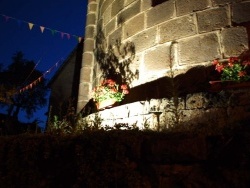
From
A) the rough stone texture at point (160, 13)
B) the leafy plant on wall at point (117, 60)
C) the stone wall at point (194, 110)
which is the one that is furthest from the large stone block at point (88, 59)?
→ the stone wall at point (194, 110)

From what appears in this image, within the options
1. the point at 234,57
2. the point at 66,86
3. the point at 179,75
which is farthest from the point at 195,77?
the point at 66,86

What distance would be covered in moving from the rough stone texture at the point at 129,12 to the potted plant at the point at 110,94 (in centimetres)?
170

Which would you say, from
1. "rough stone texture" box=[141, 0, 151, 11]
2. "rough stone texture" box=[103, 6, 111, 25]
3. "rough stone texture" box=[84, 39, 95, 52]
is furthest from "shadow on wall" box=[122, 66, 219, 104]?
"rough stone texture" box=[84, 39, 95, 52]

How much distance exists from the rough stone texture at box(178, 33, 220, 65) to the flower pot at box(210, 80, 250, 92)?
0.64 metres

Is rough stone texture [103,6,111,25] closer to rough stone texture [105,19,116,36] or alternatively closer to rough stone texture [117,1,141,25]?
→ rough stone texture [105,19,116,36]

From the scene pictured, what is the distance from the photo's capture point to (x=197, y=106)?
4375 mm

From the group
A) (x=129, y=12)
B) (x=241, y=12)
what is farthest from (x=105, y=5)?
(x=241, y=12)

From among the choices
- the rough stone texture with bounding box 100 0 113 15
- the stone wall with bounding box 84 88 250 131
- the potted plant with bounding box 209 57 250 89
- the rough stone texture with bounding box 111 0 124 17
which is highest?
the rough stone texture with bounding box 100 0 113 15

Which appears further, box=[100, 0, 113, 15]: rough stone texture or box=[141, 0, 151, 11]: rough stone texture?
box=[100, 0, 113, 15]: rough stone texture

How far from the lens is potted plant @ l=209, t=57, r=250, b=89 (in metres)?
4.36

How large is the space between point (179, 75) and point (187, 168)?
3093 mm

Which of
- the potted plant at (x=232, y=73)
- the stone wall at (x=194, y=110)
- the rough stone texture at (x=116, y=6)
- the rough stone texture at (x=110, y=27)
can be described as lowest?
the stone wall at (x=194, y=110)

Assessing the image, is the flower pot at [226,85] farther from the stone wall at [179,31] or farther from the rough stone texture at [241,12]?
the rough stone texture at [241,12]

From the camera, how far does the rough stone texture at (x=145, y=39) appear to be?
19.4 ft
